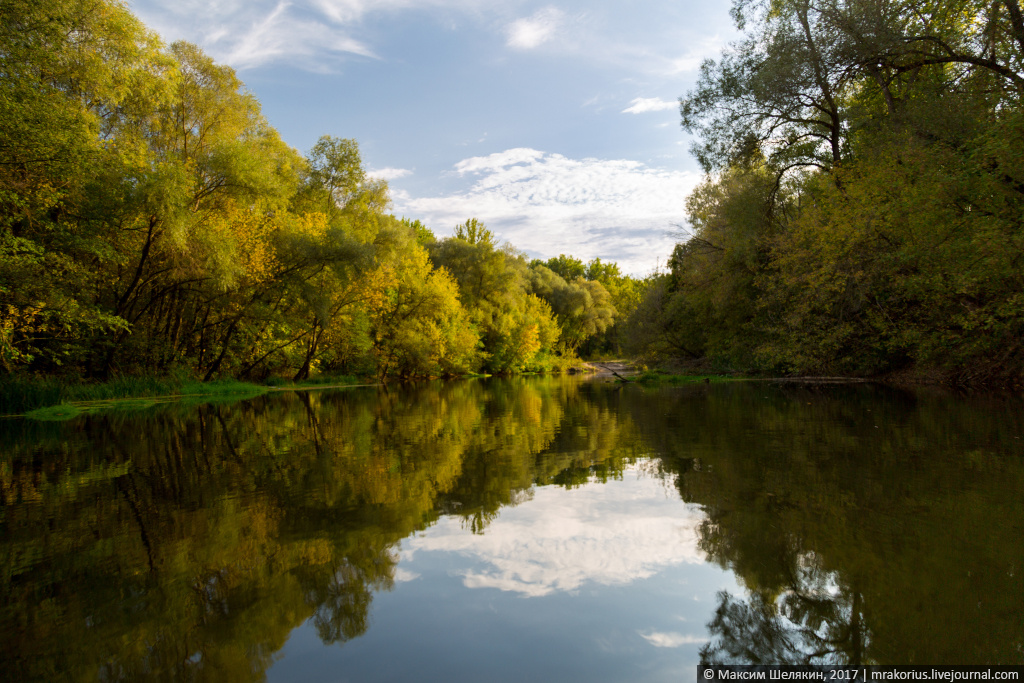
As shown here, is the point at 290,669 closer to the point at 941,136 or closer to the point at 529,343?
the point at 941,136

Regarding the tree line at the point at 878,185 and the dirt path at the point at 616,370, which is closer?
the tree line at the point at 878,185

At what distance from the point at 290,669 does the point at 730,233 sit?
23.9 m

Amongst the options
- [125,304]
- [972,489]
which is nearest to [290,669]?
[972,489]

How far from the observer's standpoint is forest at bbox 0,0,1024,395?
11.6m

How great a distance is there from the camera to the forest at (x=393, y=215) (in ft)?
38.1

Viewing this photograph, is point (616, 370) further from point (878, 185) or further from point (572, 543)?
point (572, 543)

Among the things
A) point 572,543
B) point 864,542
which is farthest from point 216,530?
point 864,542

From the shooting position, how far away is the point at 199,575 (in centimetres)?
271

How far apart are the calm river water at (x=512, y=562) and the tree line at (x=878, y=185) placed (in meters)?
8.23

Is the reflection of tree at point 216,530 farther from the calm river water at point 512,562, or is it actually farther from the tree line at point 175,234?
the tree line at point 175,234

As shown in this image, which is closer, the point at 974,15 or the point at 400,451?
the point at 400,451

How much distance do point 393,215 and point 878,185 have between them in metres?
21.2

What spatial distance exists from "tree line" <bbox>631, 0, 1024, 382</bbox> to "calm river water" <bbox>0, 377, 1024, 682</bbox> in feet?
27.0

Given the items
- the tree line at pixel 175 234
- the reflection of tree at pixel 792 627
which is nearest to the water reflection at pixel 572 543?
the reflection of tree at pixel 792 627
